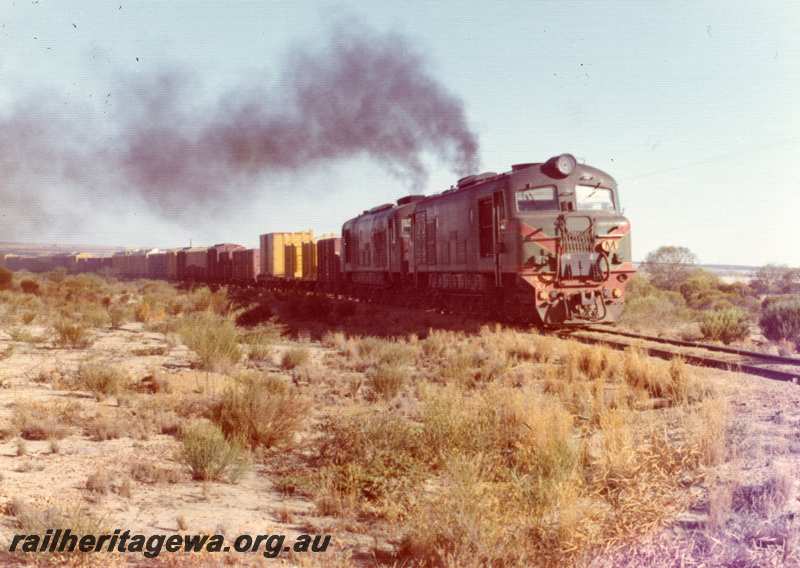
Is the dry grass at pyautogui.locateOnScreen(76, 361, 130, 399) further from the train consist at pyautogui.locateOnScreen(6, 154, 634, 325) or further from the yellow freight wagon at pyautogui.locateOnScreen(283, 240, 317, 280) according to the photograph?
the yellow freight wagon at pyautogui.locateOnScreen(283, 240, 317, 280)

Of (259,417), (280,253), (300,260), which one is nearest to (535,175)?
(259,417)

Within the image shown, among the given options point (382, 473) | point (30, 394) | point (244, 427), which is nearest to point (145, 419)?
point (244, 427)

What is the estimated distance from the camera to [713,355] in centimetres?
1305

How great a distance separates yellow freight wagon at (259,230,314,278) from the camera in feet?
140

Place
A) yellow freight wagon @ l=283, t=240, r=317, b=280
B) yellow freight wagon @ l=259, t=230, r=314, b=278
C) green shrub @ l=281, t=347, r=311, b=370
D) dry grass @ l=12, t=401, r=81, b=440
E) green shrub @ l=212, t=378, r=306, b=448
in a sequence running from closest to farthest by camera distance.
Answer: green shrub @ l=212, t=378, r=306, b=448
dry grass @ l=12, t=401, r=81, b=440
green shrub @ l=281, t=347, r=311, b=370
yellow freight wagon @ l=283, t=240, r=317, b=280
yellow freight wagon @ l=259, t=230, r=314, b=278

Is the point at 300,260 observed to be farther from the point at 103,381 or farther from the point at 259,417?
the point at 259,417

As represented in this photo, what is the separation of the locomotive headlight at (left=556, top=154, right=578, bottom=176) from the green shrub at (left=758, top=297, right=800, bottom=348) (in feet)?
21.9

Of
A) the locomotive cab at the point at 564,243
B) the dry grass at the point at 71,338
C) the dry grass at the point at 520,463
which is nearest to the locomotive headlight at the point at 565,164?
the locomotive cab at the point at 564,243

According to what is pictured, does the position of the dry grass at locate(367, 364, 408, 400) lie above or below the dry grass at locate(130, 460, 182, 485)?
above

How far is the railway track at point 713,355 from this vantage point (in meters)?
11.1

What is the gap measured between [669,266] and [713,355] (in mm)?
40317

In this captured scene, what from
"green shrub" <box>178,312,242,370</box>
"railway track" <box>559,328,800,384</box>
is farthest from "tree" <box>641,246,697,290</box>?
"green shrub" <box>178,312,242,370</box>

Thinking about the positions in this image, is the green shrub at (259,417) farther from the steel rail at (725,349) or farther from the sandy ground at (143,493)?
the steel rail at (725,349)

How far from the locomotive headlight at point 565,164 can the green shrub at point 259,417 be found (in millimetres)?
9623
